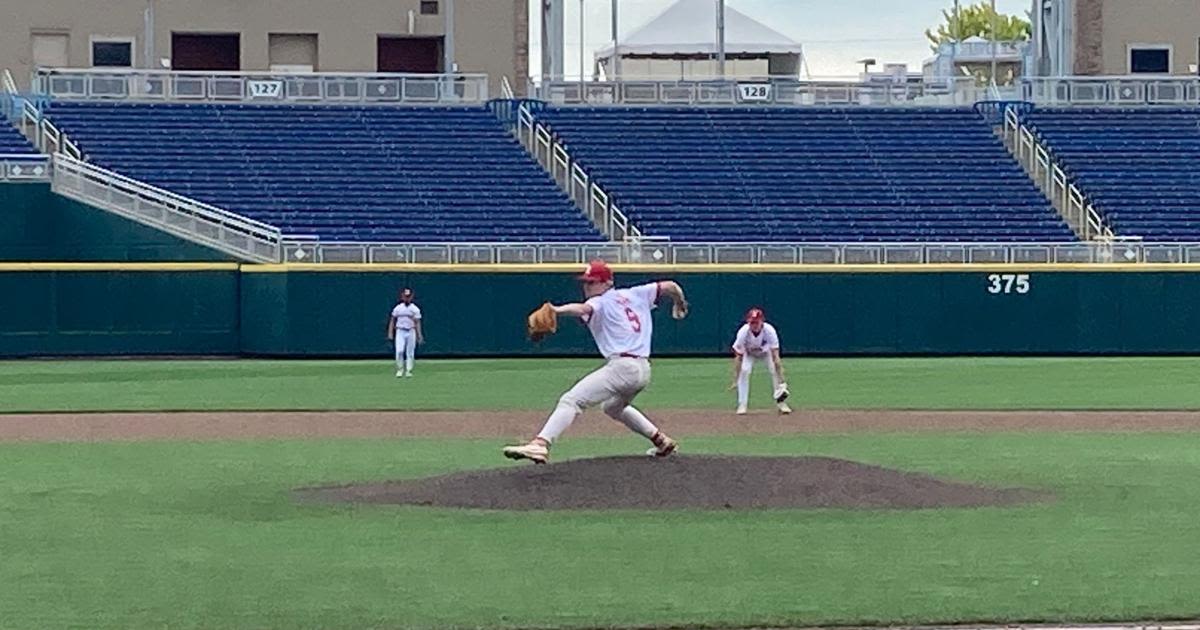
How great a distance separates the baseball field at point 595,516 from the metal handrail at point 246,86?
20924mm

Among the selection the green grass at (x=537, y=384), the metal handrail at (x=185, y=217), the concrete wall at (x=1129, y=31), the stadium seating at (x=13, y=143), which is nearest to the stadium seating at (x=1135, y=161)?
the concrete wall at (x=1129, y=31)

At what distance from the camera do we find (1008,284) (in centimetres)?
4544

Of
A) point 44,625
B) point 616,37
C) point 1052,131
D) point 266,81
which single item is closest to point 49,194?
point 266,81

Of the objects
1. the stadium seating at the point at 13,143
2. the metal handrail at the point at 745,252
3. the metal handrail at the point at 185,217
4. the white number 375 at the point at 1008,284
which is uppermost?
the stadium seating at the point at 13,143

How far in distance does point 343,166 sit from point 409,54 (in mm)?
9884

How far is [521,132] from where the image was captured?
51.6 meters

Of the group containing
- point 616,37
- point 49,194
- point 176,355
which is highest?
point 616,37

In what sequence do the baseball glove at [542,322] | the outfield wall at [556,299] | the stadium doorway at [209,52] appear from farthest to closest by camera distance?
the stadium doorway at [209,52] → the outfield wall at [556,299] → the baseball glove at [542,322]

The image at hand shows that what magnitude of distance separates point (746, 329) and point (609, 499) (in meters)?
11.0

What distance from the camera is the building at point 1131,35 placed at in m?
58.6

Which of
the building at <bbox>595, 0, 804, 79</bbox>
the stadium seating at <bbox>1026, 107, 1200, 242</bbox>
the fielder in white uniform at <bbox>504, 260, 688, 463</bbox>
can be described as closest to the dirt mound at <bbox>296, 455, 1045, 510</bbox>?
the fielder in white uniform at <bbox>504, 260, 688, 463</bbox>

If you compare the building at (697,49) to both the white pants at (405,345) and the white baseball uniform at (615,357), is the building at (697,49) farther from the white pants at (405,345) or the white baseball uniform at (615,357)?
the white baseball uniform at (615,357)

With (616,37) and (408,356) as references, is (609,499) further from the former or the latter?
(616,37)

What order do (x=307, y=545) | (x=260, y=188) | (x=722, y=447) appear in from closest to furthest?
1. (x=307, y=545)
2. (x=722, y=447)
3. (x=260, y=188)
